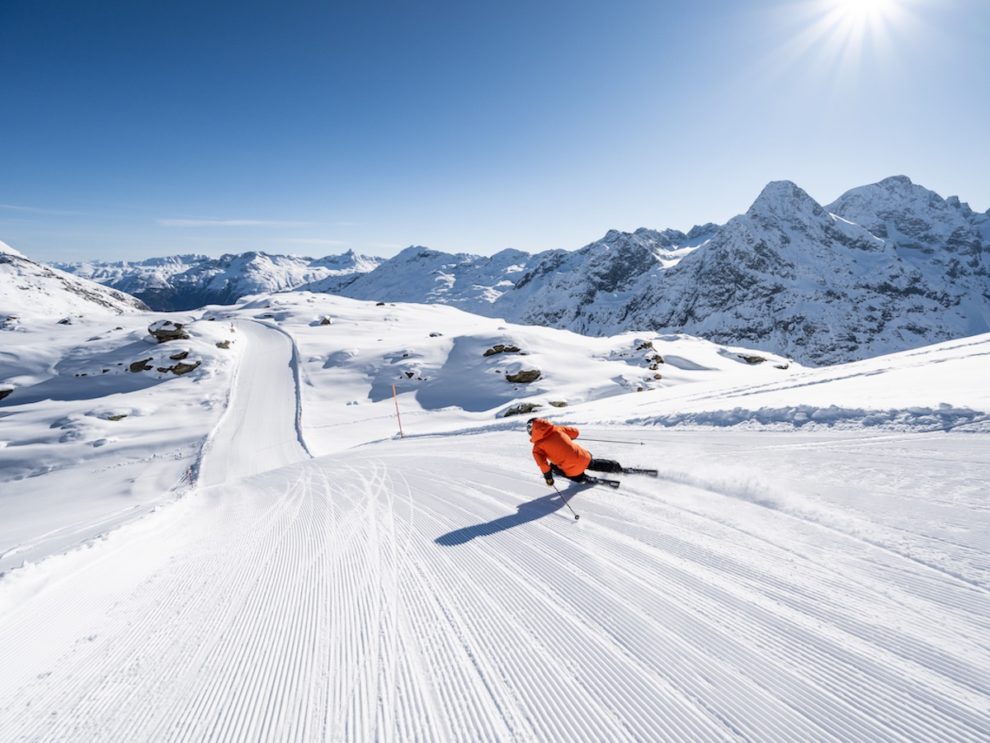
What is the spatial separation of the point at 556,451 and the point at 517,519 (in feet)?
3.83

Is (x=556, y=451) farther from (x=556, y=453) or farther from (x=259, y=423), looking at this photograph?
(x=259, y=423)

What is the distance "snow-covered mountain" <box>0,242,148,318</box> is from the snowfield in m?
146

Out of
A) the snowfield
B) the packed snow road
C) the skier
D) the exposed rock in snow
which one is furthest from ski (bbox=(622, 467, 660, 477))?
the exposed rock in snow

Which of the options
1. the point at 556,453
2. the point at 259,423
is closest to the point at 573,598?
the point at 556,453

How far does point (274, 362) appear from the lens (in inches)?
1748

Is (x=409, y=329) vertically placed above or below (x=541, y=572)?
above

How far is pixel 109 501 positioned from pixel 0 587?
1530 centimetres

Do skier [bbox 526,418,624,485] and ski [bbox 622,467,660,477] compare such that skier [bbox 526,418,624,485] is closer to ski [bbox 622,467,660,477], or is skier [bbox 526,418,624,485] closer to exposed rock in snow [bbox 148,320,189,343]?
Answer: ski [bbox 622,467,660,477]

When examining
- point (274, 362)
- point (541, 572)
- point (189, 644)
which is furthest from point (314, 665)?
point (274, 362)

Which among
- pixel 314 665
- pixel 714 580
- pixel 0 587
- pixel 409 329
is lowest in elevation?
pixel 0 587

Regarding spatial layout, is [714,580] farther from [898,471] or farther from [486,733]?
[898,471]

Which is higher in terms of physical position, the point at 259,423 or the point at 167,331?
the point at 167,331

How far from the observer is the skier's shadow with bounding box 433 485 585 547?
5.67 metres

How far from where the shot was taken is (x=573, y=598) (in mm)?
3975
